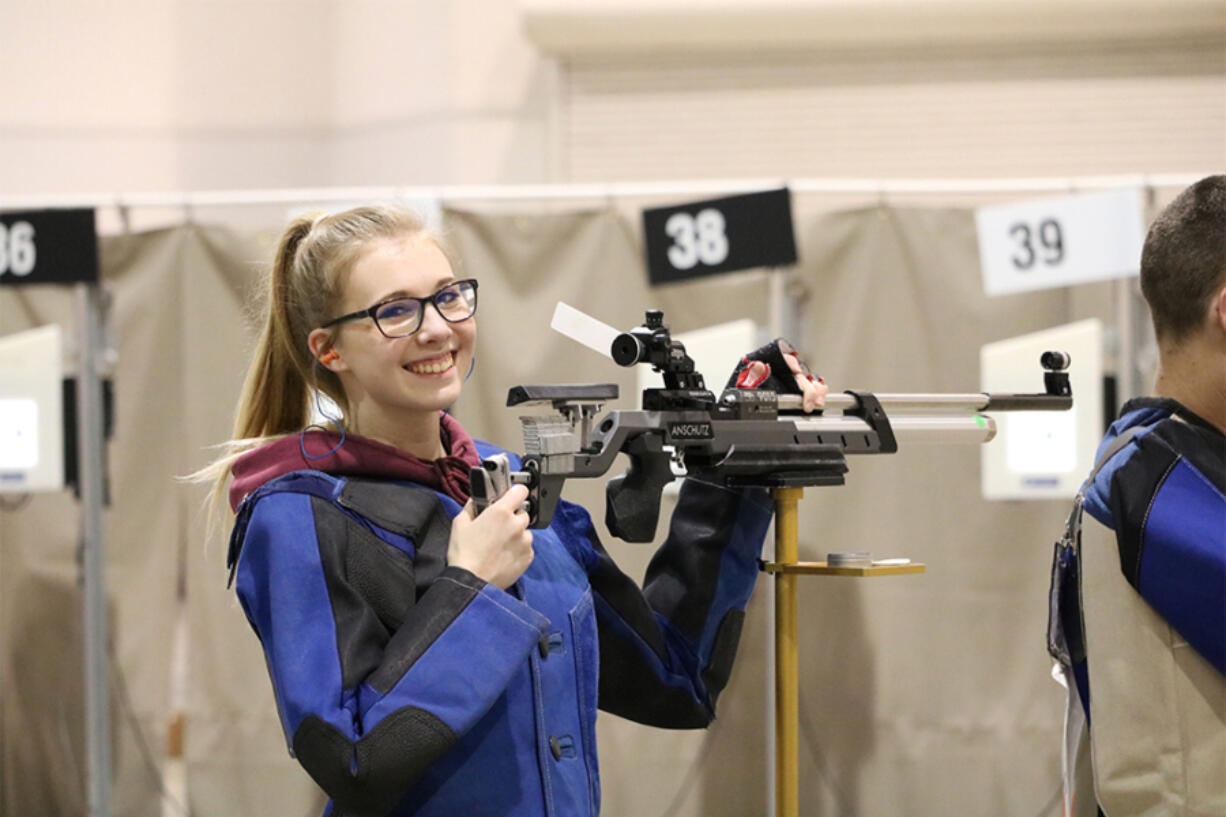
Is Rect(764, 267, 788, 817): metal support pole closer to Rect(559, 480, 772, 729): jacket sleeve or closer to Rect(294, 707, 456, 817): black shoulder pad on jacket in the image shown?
Rect(559, 480, 772, 729): jacket sleeve

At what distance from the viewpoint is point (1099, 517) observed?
1.33m

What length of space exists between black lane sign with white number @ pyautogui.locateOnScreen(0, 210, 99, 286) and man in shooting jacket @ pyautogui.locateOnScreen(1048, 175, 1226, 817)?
2.95 m

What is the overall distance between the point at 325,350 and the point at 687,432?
1.42 ft

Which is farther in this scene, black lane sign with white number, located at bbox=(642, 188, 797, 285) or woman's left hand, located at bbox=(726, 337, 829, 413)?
black lane sign with white number, located at bbox=(642, 188, 797, 285)

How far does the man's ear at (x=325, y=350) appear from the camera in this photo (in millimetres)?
1417

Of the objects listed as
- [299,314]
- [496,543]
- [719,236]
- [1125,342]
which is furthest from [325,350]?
[1125,342]

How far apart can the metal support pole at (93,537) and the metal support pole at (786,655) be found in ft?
A: 8.26

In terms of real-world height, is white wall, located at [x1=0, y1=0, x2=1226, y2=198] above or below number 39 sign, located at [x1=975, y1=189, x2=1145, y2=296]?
above

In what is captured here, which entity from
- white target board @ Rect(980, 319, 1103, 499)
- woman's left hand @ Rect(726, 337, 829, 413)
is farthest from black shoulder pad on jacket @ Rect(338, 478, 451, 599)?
white target board @ Rect(980, 319, 1103, 499)

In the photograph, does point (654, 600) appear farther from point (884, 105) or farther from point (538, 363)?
point (884, 105)

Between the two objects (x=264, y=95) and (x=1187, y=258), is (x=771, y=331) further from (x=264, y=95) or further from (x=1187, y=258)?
(x=264, y=95)

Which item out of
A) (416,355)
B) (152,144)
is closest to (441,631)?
(416,355)

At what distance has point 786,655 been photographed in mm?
1527

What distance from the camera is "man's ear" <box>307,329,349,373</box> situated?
1.42 m
